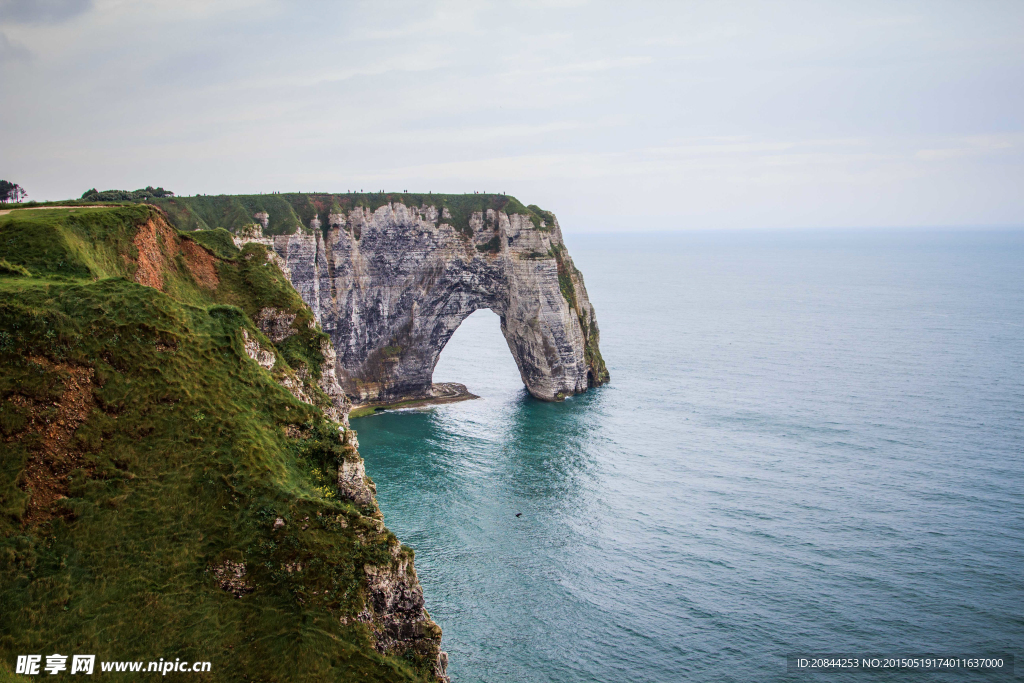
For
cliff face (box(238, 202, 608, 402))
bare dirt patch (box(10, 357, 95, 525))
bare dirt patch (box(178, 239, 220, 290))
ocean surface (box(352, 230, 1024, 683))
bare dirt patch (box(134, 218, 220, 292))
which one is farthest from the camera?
cliff face (box(238, 202, 608, 402))

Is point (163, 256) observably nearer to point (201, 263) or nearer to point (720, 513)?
point (201, 263)

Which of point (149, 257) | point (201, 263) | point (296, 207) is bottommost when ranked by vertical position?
point (201, 263)

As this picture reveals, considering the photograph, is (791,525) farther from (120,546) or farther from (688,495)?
(120,546)

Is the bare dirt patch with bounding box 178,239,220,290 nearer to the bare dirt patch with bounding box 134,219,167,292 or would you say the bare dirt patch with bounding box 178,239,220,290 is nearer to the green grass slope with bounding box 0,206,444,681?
the bare dirt patch with bounding box 134,219,167,292

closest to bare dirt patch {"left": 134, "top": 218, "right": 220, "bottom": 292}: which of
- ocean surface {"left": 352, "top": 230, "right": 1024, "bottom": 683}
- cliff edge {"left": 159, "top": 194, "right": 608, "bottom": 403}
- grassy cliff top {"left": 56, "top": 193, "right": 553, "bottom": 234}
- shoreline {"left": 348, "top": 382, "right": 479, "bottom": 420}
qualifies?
ocean surface {"left": 352, "top": 230, "right": 1024, "bottom": 683}

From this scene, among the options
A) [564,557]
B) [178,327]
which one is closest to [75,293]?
[178,327]

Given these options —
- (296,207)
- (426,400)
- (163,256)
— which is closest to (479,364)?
(426,400)

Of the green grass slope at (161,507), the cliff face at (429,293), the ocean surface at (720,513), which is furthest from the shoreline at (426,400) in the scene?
the green grass slope at (161,507)
